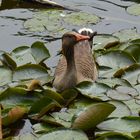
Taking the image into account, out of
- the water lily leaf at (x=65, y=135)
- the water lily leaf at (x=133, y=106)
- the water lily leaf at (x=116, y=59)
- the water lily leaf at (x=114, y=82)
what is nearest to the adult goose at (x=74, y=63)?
the water lily leaf at (x=116, y=59)

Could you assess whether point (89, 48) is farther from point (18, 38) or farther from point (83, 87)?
point (18, 38)

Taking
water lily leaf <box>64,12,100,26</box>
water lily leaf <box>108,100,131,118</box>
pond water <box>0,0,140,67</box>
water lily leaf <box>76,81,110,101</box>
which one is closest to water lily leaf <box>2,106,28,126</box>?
water lily leaf <box>76,81,110,101</box>

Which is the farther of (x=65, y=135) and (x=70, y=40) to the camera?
(x=70, y=40)

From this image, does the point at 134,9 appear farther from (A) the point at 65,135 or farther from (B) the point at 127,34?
(A) the point at 65,135

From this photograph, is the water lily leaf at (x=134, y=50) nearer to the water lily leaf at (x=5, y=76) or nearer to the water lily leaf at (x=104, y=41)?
the water lily leaf at (x=104, y=41)

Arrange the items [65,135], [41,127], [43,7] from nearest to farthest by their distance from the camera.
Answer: [65,135] → [41,127] → [43,7]

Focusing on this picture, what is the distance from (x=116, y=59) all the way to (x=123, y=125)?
118 cm

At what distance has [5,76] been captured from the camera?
4875mm

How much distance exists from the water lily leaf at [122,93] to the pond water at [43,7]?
3.47 feet

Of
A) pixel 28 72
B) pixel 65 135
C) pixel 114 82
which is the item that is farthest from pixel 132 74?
pixel 65 135

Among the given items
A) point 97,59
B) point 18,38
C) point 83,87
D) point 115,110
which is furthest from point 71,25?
point 115,110

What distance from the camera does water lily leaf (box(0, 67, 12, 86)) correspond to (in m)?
4.80

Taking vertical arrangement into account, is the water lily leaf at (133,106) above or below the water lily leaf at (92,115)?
below

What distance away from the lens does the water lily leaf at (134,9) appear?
6.37m
